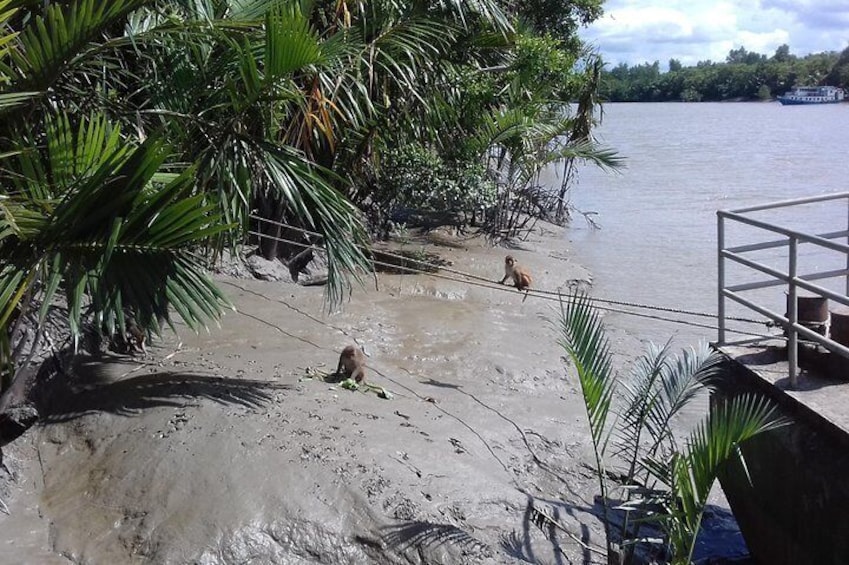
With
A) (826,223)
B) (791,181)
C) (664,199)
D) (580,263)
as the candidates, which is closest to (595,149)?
(580,263)

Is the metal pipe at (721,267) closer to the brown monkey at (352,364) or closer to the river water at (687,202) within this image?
the brown monkey at (352,364)

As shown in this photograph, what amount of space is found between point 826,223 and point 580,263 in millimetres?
7953

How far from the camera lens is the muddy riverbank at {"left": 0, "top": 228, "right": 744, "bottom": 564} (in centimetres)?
517

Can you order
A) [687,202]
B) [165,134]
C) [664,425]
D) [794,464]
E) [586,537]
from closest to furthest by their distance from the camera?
[794,464]
[664,425]
[586,537]
[165,134]
[687,202]

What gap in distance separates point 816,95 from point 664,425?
80757mm

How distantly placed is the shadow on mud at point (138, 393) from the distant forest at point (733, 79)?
75647 mm

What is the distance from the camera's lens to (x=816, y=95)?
77.6m

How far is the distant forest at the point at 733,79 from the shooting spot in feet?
271

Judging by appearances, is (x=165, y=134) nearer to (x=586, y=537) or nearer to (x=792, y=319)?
(x=586, y=537)

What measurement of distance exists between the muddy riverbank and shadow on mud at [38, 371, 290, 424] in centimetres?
2

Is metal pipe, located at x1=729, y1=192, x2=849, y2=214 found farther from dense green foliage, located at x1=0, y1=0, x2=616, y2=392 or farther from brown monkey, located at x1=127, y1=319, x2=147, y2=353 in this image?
brown monkey, located at x1=127, y1=319, x2=147, y2=353

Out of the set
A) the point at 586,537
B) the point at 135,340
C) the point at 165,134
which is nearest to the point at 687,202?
the point at 135,340

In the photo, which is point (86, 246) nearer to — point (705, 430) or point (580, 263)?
point (705, 430)

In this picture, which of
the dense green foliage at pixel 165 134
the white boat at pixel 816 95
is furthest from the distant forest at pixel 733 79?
the dense green foliage at pixel 165 134
